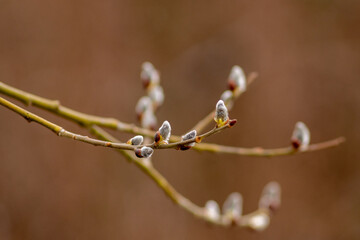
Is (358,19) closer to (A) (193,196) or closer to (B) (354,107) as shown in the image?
(B) (354,107)

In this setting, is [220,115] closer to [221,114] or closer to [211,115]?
[221,114]

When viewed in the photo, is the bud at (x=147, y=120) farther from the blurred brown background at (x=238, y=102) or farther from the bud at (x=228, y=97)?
the blurred brown background at (x=238, y=102)

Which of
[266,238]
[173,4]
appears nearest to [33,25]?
[173,4]

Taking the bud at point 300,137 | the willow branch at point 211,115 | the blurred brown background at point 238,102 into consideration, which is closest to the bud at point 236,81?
the willow branch at point 211,115

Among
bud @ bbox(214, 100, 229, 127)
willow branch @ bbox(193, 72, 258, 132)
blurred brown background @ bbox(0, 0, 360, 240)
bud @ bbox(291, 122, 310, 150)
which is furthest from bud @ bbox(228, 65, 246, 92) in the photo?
blurred brown background @ bbox(0, 0, 360, 240)

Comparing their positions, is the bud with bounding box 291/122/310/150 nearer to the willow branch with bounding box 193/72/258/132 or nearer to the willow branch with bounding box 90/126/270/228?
the willow branch with bounding box 193/72/258/132

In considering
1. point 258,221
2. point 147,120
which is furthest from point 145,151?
point 258,221

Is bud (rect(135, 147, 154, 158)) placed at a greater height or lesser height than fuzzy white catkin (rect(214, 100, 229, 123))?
lesser

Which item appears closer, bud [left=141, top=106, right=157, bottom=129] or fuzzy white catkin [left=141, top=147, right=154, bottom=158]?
fuzzy white catkin [left=141, top=147, right=154, bottom=158]
